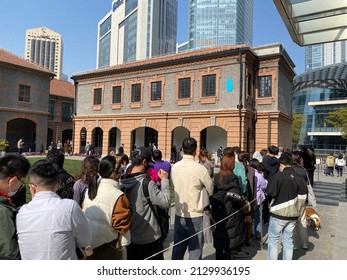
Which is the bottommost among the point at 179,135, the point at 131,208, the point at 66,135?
the point at 131,208

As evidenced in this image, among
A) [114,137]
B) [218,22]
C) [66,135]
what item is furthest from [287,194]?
[218,22]

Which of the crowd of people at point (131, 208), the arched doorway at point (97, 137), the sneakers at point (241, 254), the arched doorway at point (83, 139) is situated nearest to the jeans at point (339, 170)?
the crowd of people at point (131, 208)

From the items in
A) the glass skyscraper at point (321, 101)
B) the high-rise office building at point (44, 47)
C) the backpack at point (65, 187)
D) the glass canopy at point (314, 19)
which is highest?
the high-rise office building at point (44, 47)

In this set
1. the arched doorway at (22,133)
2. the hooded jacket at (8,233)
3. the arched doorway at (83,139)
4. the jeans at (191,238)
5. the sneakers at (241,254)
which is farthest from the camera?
the arched doorway at (22,133)

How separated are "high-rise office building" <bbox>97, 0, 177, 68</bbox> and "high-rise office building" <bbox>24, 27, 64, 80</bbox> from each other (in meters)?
24.4

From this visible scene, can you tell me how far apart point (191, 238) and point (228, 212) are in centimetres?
69

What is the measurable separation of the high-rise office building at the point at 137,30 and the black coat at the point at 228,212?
89837 mm

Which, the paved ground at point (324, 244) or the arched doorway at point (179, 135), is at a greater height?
the arched doorway at point (179, 135)

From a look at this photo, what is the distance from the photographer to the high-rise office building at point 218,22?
113 m

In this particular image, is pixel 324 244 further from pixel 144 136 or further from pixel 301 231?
pixel 144 136

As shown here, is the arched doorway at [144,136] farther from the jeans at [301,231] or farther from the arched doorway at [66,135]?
the arched doorway at [66,135]

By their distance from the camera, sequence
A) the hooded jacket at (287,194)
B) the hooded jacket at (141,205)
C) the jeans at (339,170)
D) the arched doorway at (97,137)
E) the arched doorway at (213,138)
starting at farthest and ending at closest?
the arched doorway at (97,137), the arched doorway at (213,138), the jeans at (339,170), the hooded jacket at (287,194), the hooded jacket at (141,205)

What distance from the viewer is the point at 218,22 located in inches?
4515

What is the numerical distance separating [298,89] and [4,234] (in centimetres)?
7200
